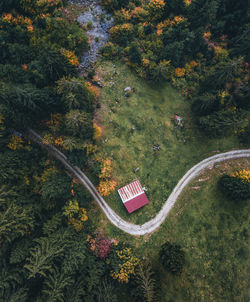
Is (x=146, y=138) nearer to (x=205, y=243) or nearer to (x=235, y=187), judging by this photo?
(x=235, y=187)

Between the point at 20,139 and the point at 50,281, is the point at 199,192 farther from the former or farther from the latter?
the point at 20,139

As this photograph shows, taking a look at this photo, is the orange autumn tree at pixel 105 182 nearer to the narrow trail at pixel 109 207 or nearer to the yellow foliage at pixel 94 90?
the narrow trail at pixel 109 207

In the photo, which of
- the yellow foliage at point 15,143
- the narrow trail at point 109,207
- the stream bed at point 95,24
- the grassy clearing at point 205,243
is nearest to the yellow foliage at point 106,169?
the narrow trail at point 109,207

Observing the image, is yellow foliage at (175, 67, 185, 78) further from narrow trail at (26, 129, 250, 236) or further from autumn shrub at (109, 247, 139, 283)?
autumn shrub at (109, 247, 139, 283)

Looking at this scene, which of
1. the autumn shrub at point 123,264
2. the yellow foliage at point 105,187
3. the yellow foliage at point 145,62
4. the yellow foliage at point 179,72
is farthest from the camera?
the yellow foliage at point 179,72

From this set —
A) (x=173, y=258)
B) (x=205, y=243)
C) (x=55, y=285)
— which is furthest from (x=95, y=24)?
(x=205, y=243)

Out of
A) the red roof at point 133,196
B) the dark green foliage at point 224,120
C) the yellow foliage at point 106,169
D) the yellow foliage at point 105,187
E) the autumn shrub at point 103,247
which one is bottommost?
the autumn shrub at point 103,247

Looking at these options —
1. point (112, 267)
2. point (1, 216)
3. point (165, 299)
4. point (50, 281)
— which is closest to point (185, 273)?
point (165, 299)
